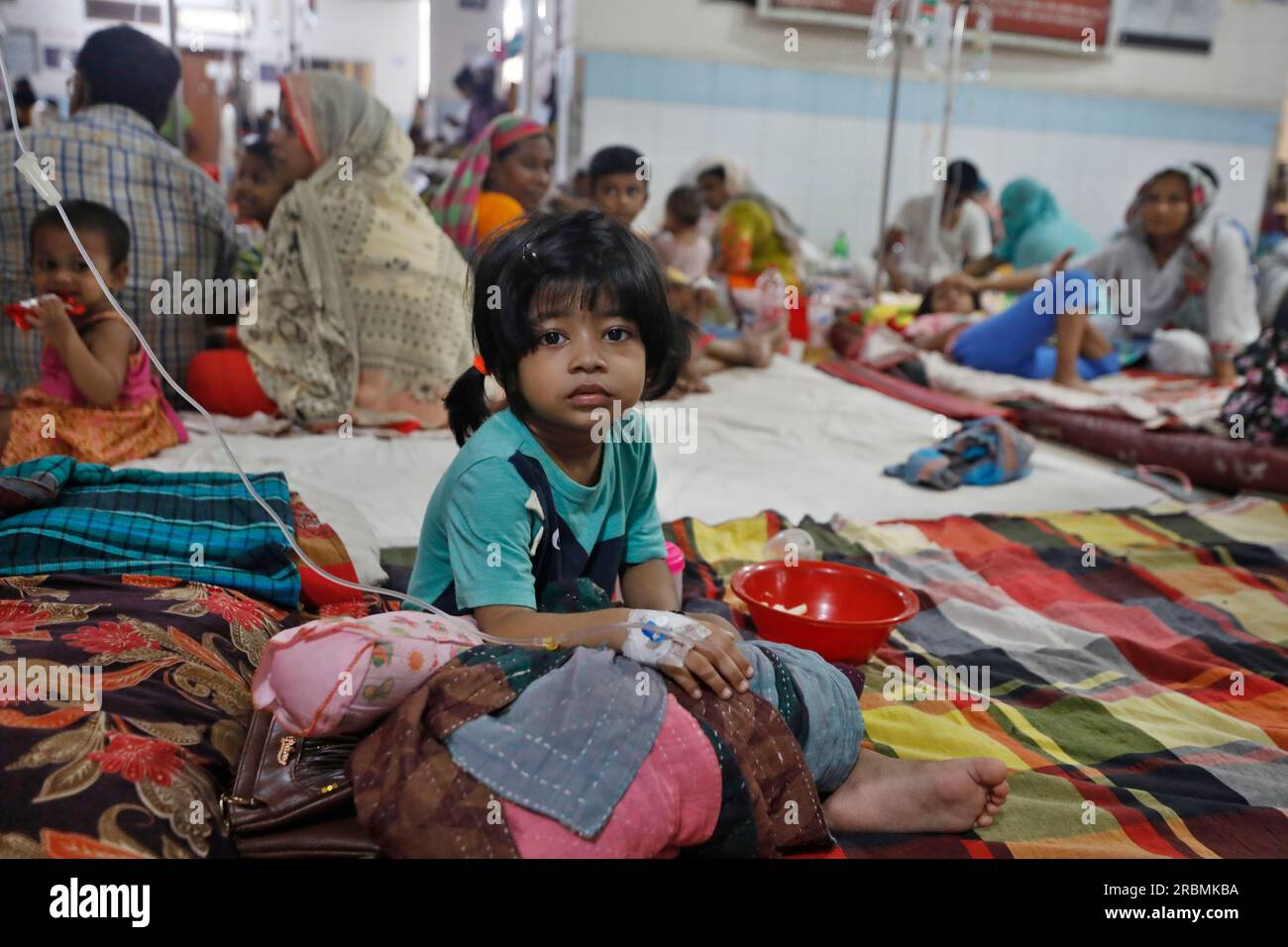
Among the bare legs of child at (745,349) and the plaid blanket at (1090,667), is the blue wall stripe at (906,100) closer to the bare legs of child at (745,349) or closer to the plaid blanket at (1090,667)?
the bare legs of child at (745,349)

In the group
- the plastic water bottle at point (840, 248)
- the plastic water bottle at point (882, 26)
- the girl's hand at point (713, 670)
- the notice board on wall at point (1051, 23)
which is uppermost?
the notice board on wall at point (1051, 23)

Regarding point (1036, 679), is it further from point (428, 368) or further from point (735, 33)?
point (735, 33)

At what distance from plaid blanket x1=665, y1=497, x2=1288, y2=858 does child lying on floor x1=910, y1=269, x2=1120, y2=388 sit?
1237 millimetres

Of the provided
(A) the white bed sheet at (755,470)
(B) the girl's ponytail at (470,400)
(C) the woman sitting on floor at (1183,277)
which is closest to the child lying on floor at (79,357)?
(A) the white bed sheet at (755,470)

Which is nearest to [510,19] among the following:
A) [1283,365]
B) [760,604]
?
[1283,365]

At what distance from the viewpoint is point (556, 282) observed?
1.19m

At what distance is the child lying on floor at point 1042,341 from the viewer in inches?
136

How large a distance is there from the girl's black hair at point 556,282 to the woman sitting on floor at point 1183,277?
3.05m

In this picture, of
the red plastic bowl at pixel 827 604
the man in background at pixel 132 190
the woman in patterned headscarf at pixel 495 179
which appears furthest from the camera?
the woman in patterned headscarf at pixel 495 179

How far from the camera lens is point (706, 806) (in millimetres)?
947

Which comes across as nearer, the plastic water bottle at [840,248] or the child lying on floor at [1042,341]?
the child lying on floor at [1042,341]

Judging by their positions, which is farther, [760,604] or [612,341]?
[760,604]

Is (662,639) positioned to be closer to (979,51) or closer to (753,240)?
(753,240)

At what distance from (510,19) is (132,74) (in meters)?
3.12
